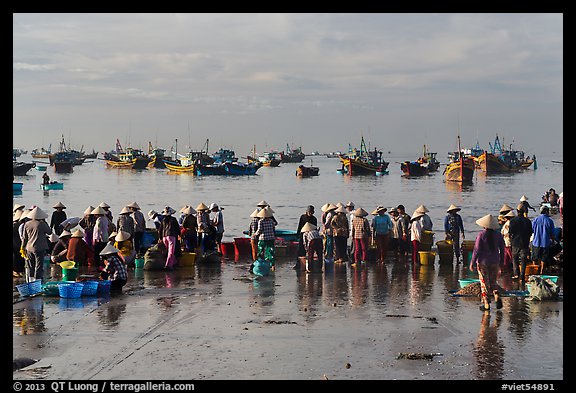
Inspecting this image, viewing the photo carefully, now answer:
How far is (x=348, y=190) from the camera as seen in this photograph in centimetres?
7088

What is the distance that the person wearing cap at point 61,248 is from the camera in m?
15.4

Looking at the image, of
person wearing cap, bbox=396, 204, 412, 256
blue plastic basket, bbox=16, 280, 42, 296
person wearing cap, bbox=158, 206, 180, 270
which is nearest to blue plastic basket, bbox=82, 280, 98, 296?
blue plastic basket, bbox=16, 280, 42, 296

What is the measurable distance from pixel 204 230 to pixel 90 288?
5.86 meters

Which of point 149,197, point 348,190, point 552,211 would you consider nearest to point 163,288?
point 552,211

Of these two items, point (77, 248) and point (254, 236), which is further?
point (254, 236)

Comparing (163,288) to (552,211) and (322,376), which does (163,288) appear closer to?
(322,376)

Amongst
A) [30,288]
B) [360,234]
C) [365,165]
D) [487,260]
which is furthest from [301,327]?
[365,165]

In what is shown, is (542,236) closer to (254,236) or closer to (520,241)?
(520,241)

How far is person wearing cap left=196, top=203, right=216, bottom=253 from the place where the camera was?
18.3 metres

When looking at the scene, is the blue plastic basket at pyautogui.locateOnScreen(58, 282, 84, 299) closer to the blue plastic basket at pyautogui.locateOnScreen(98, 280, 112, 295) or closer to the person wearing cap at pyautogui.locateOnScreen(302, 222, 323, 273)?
the blue plastic basket at pyautogui.locateOnScreen(98, 280, 112, 295)

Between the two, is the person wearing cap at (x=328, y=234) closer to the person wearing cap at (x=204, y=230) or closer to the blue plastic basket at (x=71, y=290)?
the person wearing cap at (x=204, y=230)

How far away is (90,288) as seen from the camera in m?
12.6

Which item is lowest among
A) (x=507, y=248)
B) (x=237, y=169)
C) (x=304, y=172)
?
(x=507, y=248)

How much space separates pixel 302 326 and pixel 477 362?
266 cm
